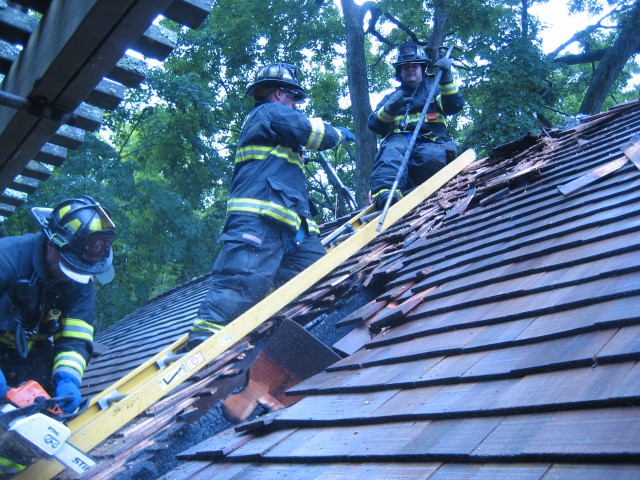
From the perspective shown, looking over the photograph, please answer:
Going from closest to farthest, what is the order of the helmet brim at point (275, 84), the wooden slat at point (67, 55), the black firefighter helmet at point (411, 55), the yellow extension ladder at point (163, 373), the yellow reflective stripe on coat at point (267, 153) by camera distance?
the wooden slat at point (67, 55) → the yellow extension ladder at point (163, 373) → the yellow reflective stripe on coat at point (267, 153) → the helmet brim at point (275, 84) → the black firefighter helmet at point (411, 55)

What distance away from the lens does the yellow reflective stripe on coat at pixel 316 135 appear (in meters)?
4.64

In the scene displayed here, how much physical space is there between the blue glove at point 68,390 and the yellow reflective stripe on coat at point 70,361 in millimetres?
71

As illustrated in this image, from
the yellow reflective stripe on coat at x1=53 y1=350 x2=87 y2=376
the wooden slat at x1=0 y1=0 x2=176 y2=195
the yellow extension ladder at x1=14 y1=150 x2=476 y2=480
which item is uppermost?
the wooden slat at x1=0 y1=0 x2=176 y2=195

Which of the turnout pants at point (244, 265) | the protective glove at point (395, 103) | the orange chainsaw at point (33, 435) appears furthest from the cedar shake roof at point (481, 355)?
the protective glove at point (395, 103)

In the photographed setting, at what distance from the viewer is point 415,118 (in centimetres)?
612

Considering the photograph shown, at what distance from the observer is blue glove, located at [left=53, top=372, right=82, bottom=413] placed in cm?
356

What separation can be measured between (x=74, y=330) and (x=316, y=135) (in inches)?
83.6

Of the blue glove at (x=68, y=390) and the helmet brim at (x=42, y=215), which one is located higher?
the helmet brim at (x=42, y=215)

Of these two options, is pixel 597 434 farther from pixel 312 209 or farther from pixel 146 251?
pixel 146 251

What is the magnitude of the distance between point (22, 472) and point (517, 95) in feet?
43.4

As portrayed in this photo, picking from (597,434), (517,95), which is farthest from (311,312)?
(517,95)

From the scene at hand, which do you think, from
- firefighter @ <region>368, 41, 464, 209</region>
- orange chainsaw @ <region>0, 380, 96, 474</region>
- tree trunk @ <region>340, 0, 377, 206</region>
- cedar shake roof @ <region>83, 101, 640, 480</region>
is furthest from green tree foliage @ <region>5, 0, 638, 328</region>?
orange chainsaw @ <region>0, 380, 96, 474</region>

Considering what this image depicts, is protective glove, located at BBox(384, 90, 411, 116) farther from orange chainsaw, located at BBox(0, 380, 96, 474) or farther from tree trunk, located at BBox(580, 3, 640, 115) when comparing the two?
tree trunk, located at BBox(580, 3, 640, 115)

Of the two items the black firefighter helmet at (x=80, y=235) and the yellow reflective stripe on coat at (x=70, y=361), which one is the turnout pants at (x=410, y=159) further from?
the yellow reflective stripe on coat at (x=70, y=361)
